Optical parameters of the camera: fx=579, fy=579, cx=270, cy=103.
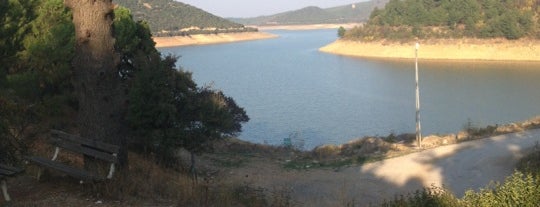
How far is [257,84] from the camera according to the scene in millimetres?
44750

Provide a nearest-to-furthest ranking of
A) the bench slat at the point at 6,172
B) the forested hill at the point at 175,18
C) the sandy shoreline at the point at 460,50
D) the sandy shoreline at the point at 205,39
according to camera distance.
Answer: the bench slat at the point at 6,172 → the sandy shoreline at the point at 460,50 → the sandy shoreline at the point at 205,39 → the forested hill at the point at 175,18

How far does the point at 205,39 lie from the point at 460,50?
54.8 m

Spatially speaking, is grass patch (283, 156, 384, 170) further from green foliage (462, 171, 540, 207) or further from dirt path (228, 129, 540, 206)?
green foliage (462, 171, 540, 207)

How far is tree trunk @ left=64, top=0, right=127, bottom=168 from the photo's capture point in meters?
6.28

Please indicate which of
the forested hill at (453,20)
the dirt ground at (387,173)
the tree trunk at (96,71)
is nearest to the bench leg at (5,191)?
the tree trunk at (96,71)

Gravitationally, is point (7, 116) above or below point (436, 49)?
above

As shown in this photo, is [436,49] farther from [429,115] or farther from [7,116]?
[7,116]

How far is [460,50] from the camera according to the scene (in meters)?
69.6

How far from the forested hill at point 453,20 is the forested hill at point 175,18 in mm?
38243

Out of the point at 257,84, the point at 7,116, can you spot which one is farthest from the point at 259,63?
the point at 7,116

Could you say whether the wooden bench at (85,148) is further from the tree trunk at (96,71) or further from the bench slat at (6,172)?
the bench slat at (6,172)

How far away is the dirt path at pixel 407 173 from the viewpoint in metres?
11.0

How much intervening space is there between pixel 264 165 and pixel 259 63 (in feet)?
165

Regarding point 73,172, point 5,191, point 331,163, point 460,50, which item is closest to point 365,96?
point 331,163
